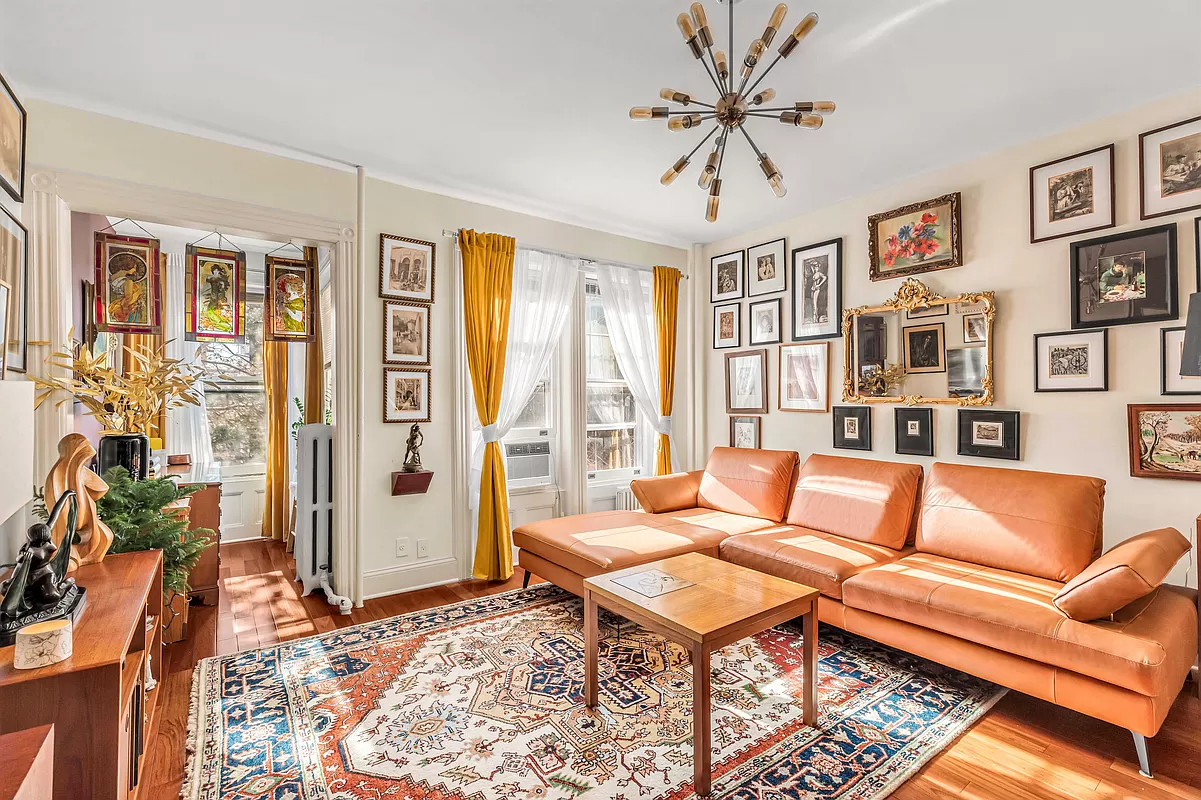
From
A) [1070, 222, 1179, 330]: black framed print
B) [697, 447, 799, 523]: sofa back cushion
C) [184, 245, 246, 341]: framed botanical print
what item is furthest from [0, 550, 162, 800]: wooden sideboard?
[1070, 222, 1179, 330]: black framed print

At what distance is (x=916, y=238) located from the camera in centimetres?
363

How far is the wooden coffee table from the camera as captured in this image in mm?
1884

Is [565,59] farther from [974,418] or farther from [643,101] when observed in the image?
[974,418]

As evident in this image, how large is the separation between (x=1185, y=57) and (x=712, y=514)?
3.23 m

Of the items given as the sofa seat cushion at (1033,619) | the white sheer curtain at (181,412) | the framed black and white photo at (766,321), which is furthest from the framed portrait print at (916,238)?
the white sheer curtain at (181,412)

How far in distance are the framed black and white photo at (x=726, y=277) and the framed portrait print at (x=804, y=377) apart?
748mm

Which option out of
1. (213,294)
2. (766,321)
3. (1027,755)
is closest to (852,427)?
(766,321)

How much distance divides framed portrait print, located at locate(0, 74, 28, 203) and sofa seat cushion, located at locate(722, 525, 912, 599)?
3756 mm

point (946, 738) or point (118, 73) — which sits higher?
point (118, 73)

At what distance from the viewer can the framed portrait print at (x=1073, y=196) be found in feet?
9.34

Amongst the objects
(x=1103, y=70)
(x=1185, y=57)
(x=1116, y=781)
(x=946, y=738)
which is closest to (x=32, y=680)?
(x=946, y=738)

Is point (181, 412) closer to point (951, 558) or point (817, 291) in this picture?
point (817, 291)

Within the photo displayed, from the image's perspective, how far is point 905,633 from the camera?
8.24 ft

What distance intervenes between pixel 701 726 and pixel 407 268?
3126 mm
